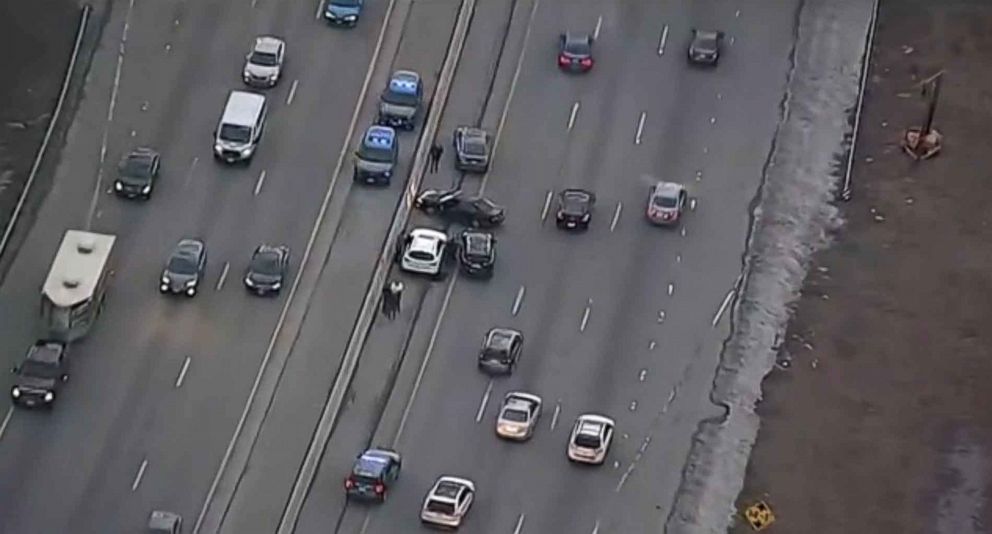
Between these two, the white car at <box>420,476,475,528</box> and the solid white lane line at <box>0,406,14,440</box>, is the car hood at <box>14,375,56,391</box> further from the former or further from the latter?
the white car at <box>420,476,475,528</box>

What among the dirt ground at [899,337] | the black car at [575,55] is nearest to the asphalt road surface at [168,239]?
the black car at [575,55]

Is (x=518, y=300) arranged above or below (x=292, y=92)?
below

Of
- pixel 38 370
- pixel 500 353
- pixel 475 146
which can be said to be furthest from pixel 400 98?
pixel 38 370

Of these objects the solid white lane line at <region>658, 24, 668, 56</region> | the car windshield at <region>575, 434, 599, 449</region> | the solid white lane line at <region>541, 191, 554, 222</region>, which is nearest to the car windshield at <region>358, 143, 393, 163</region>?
the solid white lane line at <region>541, 191, 554, 222</region>

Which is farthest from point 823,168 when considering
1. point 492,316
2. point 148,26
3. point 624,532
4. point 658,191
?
point 148,26

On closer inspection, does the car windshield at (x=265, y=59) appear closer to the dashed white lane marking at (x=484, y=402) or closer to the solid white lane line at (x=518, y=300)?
the solid white lane line at (x=518, y=300)

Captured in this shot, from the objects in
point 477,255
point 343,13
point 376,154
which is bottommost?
point 477,255

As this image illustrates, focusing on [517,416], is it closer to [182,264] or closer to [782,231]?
[182,264]
